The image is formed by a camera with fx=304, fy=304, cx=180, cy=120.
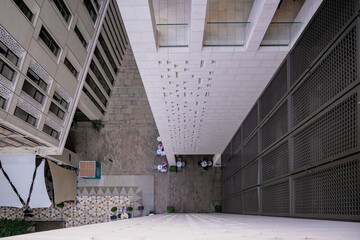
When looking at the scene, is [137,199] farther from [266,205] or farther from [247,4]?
[247,4]

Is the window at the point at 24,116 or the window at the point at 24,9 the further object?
the window at the point at 24,116

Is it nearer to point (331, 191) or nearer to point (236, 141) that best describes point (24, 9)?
point (331, 191)

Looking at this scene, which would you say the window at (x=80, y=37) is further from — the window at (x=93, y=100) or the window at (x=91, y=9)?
the window at (x=93, y=100)

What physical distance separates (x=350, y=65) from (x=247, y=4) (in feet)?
8.96

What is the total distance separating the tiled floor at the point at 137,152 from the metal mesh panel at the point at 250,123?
843 centimetres

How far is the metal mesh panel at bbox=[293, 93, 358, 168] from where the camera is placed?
13.6ft

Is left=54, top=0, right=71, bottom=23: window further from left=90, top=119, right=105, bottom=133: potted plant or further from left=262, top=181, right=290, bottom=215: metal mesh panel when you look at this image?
left=262, top=181, right=290, bottom=215: metal mesh panel

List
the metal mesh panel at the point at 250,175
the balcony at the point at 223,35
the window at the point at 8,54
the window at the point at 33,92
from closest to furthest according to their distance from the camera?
→ the balcony at the point at 223,35 → the window at the point at 8,54 → the metal mesh panel at the point at 250,175 → the window at the point at 33,92

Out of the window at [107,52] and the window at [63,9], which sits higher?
the window at [107,52]

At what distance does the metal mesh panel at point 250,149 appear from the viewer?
10.0 metres

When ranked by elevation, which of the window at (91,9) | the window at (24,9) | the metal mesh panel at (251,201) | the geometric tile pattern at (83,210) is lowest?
the geometric tile pattern at (83,210)

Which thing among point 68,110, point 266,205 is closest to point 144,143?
point 68,110

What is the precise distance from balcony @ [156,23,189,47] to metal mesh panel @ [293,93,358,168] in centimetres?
285

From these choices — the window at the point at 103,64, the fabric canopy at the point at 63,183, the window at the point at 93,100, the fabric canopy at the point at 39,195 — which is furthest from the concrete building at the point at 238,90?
the fabric canopy at the point at 63,183
